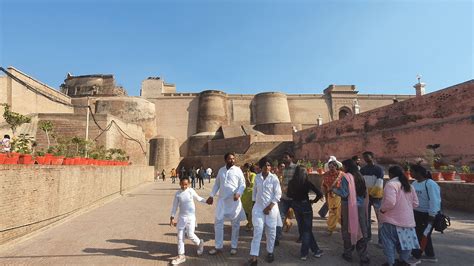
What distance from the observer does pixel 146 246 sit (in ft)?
16.1

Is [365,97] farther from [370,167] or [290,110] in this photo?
[370,167]

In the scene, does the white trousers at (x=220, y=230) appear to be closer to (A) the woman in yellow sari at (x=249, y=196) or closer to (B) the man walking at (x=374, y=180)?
(A) the woman in yellow sari at (x=249, y=196)

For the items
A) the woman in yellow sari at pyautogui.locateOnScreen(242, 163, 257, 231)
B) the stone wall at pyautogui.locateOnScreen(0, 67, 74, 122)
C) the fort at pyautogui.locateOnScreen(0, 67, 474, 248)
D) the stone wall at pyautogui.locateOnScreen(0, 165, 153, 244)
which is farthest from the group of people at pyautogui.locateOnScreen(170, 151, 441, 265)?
the stone wall at pyautogui.locateOnScreen(0, 67, 74, 122)

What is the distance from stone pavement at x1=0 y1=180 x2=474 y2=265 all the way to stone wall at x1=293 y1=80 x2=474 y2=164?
300 inches

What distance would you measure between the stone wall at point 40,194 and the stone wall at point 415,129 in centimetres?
1405

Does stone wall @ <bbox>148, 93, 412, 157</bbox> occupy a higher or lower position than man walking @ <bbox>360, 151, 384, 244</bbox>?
higher

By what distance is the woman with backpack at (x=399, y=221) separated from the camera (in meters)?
3.60

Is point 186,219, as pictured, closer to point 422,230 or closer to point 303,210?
point 303,210

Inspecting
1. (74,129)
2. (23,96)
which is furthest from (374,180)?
(23,96)

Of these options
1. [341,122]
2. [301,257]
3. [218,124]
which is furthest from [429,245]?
[218,124]

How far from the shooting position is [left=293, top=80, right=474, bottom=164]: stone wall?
511 inches

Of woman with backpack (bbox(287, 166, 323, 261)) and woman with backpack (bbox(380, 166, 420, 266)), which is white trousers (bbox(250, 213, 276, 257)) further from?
woman with backpack (bbox(380, 166, 420, 266))

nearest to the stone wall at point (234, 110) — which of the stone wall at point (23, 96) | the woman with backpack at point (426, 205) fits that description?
the stone wall at point (23, 96)

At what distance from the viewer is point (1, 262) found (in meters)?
4.09
